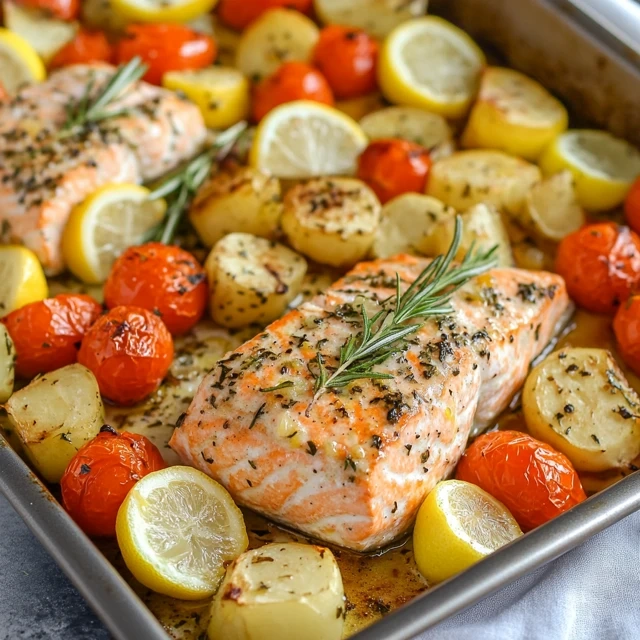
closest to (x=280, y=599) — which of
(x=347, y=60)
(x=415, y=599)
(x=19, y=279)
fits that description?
(x=415, y=599)

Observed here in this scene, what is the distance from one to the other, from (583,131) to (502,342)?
1.36 m

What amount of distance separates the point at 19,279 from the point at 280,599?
1.39 metres

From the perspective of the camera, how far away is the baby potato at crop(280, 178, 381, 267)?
290 centimetres

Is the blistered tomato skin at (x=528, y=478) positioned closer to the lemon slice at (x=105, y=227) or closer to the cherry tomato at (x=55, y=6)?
the lemon slice at (x=105, y=227)

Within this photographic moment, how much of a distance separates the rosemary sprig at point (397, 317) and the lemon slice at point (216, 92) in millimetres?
1281

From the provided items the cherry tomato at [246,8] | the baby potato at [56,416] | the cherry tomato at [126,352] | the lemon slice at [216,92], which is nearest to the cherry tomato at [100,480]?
the baby potato at [56,416]

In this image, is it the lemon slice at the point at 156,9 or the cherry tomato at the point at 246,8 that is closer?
the lemon slice at the point at 156,9

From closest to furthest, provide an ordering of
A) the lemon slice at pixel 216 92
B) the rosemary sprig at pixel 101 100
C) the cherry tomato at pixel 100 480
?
Answer: the cherry tomato at pixel 100 480
the rosemary sprig at pixel 101 100
the lemon slice at pixel 216 92

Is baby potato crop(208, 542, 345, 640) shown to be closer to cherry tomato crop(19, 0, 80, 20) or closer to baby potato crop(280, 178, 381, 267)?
baby potato crop(280, 178, 381, 267)

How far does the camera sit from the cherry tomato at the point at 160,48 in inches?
141

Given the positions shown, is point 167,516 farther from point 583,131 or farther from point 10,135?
point 583,131

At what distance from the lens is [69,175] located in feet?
9.67

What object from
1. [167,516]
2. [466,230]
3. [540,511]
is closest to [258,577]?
[167,516]

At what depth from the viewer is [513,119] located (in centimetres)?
335
